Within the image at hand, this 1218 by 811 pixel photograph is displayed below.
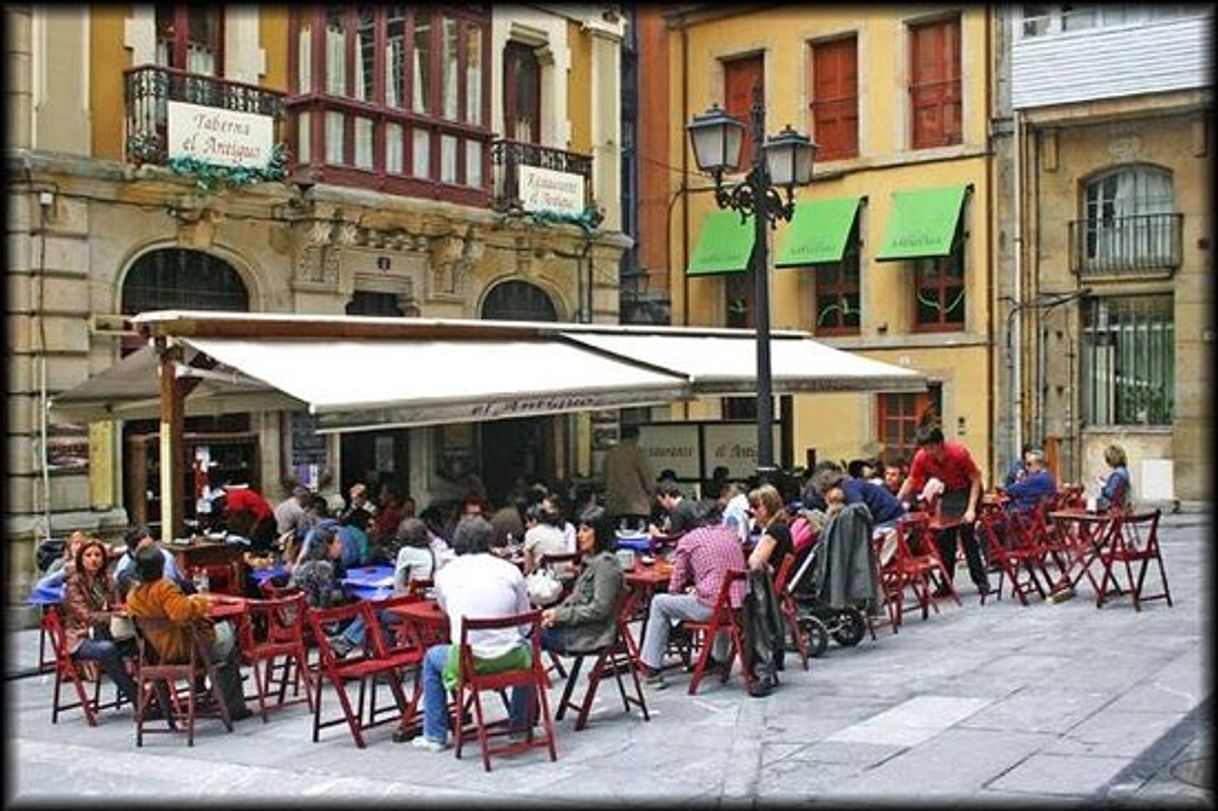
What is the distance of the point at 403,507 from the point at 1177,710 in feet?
25.9

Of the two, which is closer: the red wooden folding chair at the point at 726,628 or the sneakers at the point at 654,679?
the red wooden folding chair at the point at 726,628

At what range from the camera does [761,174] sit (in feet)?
42.7

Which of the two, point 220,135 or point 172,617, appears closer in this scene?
point 172,617

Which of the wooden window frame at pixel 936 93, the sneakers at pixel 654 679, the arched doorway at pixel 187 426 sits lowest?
the sneakers at pixel 654 679

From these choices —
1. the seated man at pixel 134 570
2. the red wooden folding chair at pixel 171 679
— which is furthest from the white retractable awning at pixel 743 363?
the red wooden folding chair at pixel 171 679

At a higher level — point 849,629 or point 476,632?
point 476,632

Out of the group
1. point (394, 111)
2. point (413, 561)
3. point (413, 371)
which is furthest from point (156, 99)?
point (413, 561)

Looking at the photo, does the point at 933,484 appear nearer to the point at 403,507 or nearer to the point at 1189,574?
the point at 1189,574

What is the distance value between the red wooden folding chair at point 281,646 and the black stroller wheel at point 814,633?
3621 mm

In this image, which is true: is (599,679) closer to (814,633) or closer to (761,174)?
(814,633)

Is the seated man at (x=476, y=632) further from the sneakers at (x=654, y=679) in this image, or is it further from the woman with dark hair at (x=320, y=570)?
the woman with dark hair at (x=320, y=570)

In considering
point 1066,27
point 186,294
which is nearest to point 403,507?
point 186,294

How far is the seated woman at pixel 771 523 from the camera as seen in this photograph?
396 inches

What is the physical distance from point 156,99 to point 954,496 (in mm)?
9220
